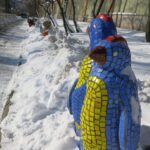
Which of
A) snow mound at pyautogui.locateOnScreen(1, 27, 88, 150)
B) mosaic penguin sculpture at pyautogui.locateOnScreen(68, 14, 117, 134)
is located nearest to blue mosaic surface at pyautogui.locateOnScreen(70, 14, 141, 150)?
mosaic penguin sculpture at pyautogui.locateOnScreen(68, 14, 117, 134)

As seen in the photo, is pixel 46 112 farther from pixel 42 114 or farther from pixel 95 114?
pixel 95 114

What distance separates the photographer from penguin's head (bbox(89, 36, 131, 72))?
229 centimetres

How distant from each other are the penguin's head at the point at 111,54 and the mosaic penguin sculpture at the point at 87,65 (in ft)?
0.33

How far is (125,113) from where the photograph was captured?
7.53ft

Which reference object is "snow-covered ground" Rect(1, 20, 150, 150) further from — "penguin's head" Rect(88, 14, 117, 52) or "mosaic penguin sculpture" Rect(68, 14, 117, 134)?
"penguin's head" Rect(88, 14, 117, 52)

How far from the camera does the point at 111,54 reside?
90.4 inches

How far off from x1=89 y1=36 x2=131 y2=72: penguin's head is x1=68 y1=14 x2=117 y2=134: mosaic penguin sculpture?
0.33 feet

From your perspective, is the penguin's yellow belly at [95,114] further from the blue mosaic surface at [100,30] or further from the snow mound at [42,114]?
the snow mound at [42,114]

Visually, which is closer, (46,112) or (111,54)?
(111,54)

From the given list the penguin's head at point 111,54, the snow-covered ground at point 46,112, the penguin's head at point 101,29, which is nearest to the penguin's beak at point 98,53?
the penguin's head at point 111,54

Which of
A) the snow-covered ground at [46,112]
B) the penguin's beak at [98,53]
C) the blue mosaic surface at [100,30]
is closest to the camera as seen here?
the penguin's beak at [98,53]

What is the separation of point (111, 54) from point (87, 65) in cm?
35

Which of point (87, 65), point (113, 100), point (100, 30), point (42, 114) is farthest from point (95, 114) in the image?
point (42, 114)

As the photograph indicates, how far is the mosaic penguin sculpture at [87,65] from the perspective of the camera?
243 cm
